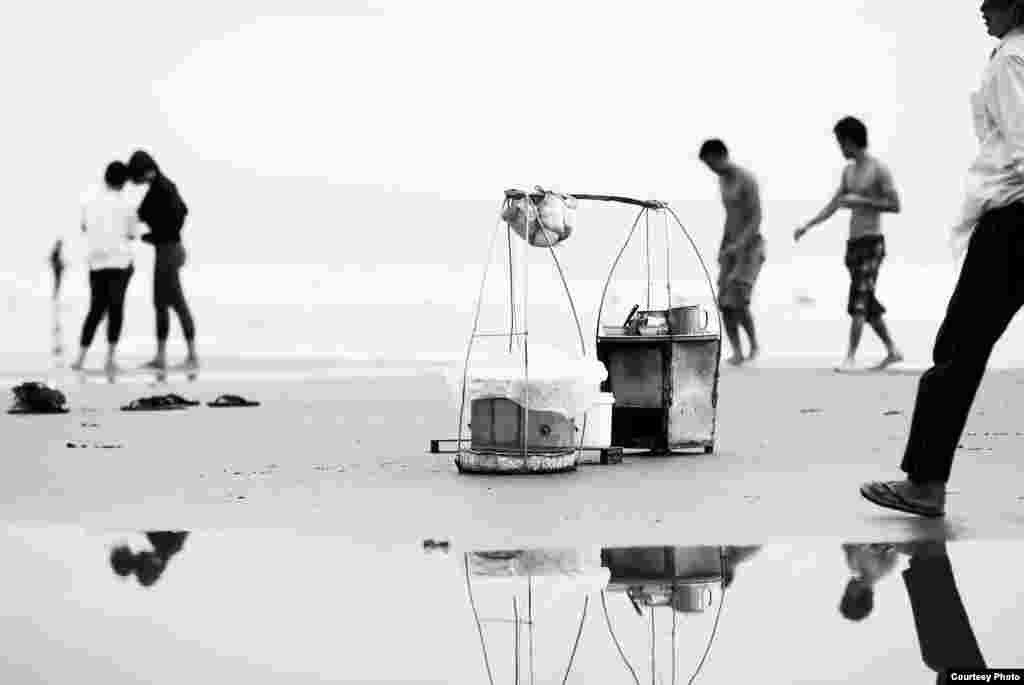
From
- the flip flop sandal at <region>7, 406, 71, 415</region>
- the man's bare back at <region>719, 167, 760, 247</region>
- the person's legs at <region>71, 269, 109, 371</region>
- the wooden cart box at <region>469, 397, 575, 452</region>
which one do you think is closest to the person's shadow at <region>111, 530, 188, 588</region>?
the wooden cart box at <region>469, 397, 575, 452</region>

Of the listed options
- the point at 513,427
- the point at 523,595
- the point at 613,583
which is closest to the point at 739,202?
the point at 513,427

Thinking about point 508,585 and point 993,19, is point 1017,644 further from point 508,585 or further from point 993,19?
point 993,19

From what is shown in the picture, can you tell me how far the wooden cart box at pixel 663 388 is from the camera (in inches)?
376

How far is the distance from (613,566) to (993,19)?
2.43 metres

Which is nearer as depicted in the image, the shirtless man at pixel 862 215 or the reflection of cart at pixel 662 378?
the reflection of cart at pixel 662 378

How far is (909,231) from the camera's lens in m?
88.3

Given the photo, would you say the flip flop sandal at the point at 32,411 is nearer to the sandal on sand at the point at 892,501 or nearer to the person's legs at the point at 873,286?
the person's legs at the point at 873,286

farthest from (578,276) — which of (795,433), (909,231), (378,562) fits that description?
(378,562)

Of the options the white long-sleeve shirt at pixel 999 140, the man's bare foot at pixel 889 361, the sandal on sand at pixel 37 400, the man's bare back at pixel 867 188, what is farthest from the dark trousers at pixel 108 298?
the white long-sleeve shirt at pixel 999 140

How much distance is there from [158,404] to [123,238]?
18.6 feet

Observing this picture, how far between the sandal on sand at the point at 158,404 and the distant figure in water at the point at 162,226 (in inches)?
203

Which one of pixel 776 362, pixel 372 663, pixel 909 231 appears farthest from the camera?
pixel 909 231

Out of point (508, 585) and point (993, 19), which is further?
point (993, 19)

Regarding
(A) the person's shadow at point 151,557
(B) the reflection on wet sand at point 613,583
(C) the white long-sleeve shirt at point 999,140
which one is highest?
(C) the white long-sleeve shirt at point 999,140
